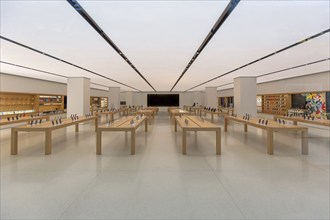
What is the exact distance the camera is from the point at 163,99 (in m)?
20.5

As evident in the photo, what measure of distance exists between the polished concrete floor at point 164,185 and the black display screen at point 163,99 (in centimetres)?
1635

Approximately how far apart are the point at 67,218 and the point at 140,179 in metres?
1.02

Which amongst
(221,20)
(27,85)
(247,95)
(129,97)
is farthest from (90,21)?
(129,97)

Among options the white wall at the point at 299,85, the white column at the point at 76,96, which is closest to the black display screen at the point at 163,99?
the white wall at the point at 299,85

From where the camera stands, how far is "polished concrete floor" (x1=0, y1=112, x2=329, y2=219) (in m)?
1.80

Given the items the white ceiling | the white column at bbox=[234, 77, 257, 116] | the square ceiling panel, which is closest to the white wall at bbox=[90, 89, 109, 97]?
the white ceiling

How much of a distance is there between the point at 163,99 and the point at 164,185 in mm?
18247

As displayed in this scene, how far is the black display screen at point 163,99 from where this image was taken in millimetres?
20281

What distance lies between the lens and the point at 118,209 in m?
1.83

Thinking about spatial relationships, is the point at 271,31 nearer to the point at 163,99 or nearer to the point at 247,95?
the point at 247,95

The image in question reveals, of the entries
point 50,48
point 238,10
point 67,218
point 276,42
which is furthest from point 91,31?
point 276,42

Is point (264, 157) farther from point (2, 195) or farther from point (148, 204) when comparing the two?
point (2, 195)

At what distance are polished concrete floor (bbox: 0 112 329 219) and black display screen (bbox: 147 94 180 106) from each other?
16350 mm

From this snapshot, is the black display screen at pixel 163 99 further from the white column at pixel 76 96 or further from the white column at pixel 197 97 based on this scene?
the white column at pixel 76 96
